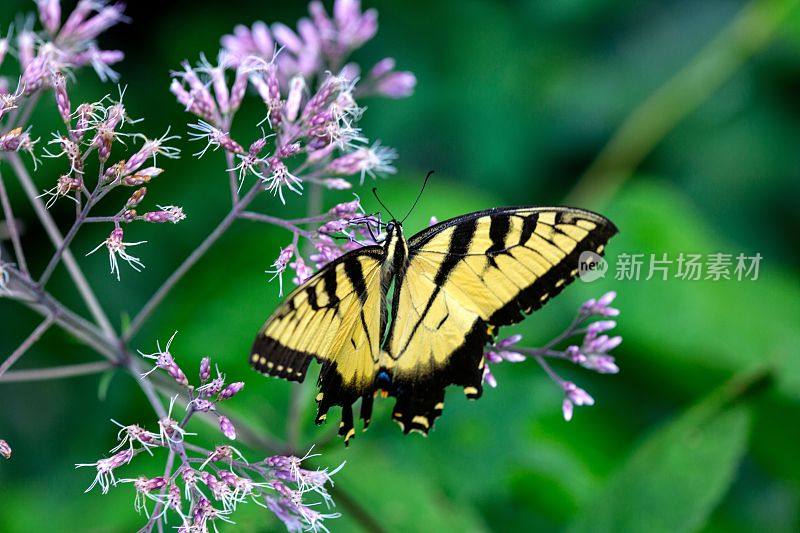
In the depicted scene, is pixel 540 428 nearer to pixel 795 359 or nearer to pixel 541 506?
pixel 541 506

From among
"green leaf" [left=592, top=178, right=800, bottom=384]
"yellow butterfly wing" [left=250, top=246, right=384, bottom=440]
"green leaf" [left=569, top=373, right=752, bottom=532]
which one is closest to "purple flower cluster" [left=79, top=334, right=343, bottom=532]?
"yellow butterfly wing" [left=250, top=246, right=384, bottom=440]

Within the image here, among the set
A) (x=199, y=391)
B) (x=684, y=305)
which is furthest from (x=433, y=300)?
(x=684, y=305)

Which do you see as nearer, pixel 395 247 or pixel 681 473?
pixel 395 247

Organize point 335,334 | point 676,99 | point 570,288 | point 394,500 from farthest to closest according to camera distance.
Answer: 1. point 676,99
2. point 570,288
3. point 394,500
4. point 335,334

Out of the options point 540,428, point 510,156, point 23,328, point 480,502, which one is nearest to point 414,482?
point 480,502

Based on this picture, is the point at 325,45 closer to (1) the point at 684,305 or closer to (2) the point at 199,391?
(2) the point at 199,391

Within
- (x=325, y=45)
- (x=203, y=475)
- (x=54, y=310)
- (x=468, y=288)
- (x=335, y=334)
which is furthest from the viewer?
(x=325, y=45)

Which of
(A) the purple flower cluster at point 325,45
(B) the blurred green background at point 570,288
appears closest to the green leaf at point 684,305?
(B) the blurred green background at point 570,288
